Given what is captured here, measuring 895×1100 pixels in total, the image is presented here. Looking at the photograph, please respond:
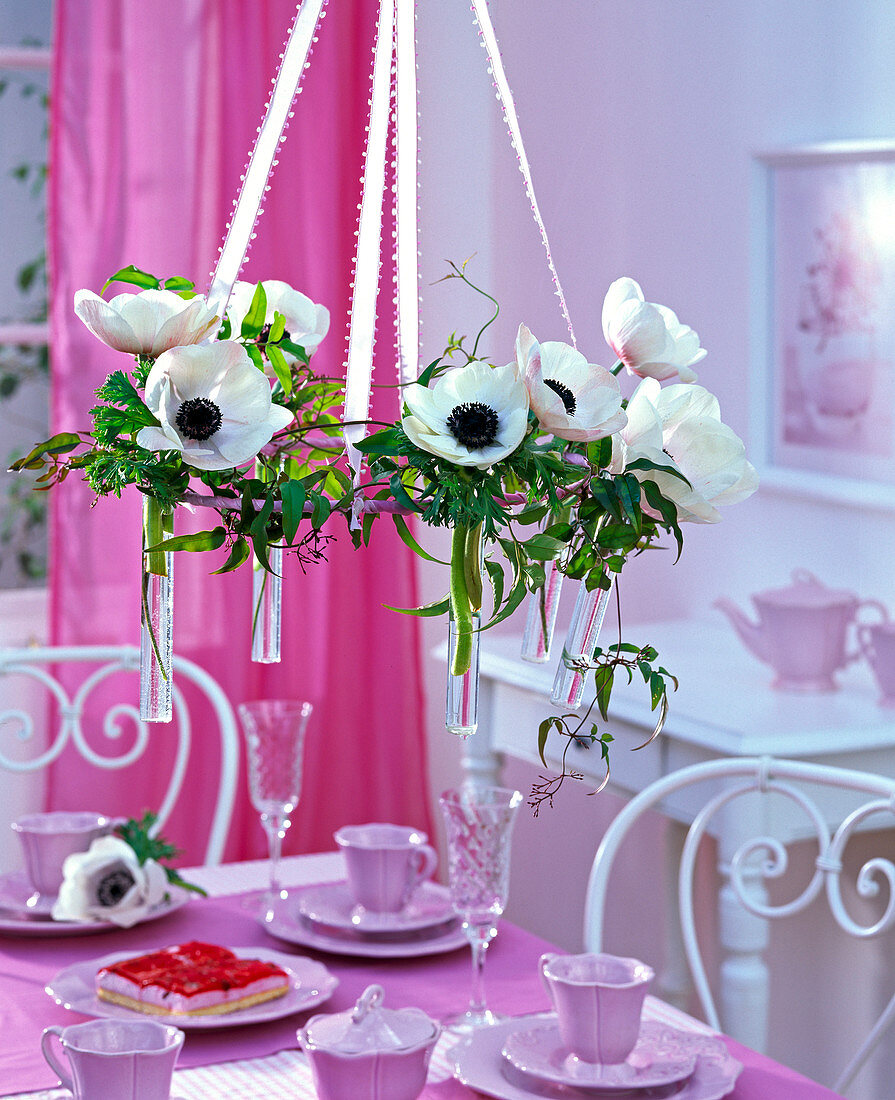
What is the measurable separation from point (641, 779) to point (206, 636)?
0.90 meters

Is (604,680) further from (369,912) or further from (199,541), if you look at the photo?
(369,912)

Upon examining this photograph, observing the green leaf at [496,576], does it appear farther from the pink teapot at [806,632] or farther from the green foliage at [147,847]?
the pink teapot at [806,632]

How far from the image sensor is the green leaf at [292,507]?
0.76 m

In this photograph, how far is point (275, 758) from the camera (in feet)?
5.15

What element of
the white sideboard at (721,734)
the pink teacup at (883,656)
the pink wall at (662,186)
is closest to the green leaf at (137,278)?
the white sideboard at (721,734)

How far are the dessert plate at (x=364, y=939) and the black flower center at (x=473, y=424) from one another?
0.77 meters

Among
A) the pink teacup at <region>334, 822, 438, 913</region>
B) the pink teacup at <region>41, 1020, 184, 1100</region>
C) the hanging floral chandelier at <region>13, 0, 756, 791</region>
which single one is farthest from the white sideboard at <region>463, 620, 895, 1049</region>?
the hanging floral chandelier at <region>13, 0, 756, 791</region>

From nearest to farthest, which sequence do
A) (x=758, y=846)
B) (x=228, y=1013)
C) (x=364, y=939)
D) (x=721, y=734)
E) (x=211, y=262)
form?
1. (x=228, y=1013)
2. (x=364, y=939)
3. (x=758, y=846)
4. (x=721, y=734)
5. (x=211, y=262)

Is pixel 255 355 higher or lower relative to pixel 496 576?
higher

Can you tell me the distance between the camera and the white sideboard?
6.14 ft

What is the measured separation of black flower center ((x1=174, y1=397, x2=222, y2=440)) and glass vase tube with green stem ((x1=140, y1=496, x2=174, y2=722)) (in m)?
0.06

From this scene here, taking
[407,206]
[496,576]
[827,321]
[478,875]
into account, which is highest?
[827,321]

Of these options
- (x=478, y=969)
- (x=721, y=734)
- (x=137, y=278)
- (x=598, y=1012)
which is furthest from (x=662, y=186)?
(x=137, y=278)

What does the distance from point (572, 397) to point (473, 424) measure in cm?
7
